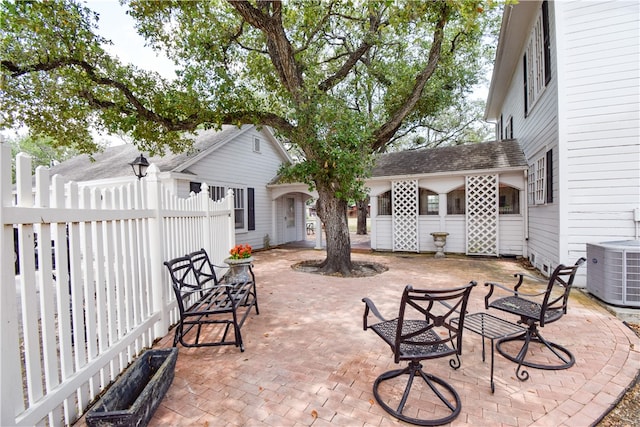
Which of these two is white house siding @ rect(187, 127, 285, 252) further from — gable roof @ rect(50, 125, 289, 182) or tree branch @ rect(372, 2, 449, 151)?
tree branch @ rect(372, 2, 449, 151)

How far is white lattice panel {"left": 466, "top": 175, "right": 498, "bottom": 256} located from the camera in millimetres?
9406

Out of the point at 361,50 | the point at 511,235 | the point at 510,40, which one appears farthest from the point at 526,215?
the point at 361,50

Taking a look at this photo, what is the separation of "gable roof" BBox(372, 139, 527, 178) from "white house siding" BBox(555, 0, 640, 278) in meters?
3.33

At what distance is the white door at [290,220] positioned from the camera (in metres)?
14.2

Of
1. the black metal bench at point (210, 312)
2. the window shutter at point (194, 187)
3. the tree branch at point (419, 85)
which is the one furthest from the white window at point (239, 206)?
the black metal bench at point (210, 312)

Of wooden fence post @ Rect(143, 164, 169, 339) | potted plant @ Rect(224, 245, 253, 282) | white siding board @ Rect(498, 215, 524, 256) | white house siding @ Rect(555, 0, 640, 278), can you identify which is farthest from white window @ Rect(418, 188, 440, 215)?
wooden fence post @ Rect(143, 164, 169, 339)

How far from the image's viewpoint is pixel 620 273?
449 cm

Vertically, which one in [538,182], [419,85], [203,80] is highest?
[203,80]

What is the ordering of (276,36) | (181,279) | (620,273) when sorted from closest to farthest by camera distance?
1. (181,279)
2. (620,273)
3. (276,36)

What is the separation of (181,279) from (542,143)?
8076mm

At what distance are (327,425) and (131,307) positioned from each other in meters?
2.27

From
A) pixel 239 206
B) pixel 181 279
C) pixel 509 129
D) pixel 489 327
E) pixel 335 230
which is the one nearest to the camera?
pixel 489 327

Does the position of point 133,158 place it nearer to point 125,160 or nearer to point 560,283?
point 125,160

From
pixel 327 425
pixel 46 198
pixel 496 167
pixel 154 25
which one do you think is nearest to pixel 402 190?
pixel 496 167
